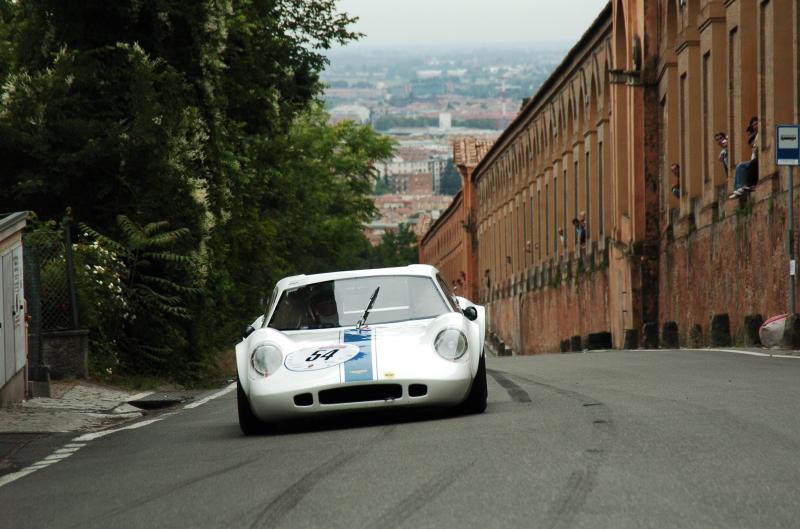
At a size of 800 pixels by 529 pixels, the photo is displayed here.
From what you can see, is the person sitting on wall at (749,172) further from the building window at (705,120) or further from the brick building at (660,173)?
the building window at (705,120)

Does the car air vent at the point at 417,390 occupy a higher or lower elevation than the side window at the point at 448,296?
lower

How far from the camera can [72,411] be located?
57.5ft

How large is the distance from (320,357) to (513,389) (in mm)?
3968

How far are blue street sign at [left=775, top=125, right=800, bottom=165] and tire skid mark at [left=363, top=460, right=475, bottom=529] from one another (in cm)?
1580

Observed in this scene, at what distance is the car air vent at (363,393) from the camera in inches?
485

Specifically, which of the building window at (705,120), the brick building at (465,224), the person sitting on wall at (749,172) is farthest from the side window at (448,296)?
the brick building at (465,224)

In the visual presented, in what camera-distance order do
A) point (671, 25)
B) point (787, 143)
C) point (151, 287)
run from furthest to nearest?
point (671, 25) → point (151, 287) → point (787, 143)

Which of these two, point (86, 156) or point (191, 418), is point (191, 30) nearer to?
point (86, 156)

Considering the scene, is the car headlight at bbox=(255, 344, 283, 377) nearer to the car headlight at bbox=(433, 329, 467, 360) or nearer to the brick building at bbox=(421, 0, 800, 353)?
the car headlight at bbox=(433, 329, 467, 360)

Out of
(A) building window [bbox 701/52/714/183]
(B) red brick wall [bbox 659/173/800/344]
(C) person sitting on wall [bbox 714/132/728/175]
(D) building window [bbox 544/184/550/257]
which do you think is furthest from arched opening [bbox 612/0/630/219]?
(D) building window [bbox 544/184/550/257]

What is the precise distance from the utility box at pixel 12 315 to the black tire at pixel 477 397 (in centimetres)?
658

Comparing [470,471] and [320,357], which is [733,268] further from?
[470,471]

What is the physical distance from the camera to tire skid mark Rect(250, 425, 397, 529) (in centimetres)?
744

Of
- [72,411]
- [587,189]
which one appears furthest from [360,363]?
[587,189]
